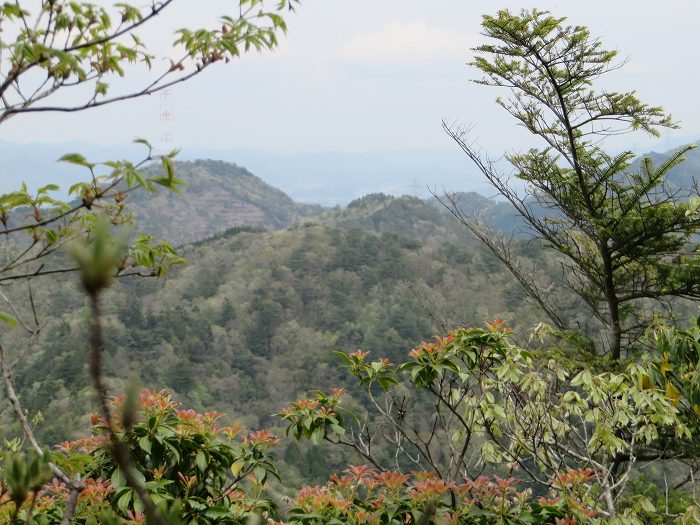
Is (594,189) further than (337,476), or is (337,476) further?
(594,189)

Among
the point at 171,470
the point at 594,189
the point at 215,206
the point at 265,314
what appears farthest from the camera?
the point at 215,206

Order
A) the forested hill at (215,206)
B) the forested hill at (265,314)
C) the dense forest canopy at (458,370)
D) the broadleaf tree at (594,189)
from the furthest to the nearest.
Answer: the forested hill at (215,206) → the forested hill at (265,314) → the broadleaf tree at (594,189) → the dense forest canopy at (458,370)

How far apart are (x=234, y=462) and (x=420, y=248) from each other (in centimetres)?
4058

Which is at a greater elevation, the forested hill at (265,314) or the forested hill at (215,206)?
the forested hill at (215,206)

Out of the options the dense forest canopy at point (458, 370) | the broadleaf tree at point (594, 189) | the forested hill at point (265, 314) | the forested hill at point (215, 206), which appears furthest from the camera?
the forested hill at point (215, 206)

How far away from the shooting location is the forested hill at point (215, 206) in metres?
68.6

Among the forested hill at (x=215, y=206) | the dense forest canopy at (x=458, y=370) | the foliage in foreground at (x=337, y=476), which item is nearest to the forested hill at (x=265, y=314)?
the dense forest canopy at (x=458, y=370)

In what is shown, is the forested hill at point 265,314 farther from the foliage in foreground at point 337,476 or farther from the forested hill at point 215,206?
the forested hill at point 215,206

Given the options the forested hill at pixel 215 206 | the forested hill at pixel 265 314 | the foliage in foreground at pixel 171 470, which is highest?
the forested hill at pixel 215 206

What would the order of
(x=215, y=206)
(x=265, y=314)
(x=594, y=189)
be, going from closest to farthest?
(x=594, y=189), (x=265, y=314), (x=215, y=206)

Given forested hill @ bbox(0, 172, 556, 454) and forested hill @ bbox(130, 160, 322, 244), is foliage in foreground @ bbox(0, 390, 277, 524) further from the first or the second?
forested hill @ bbox(130, 160, 322, 244)

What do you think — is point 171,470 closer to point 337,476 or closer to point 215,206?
point 337,476

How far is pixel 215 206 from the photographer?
7594 centimetres

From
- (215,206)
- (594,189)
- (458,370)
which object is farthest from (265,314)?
(215,206)
